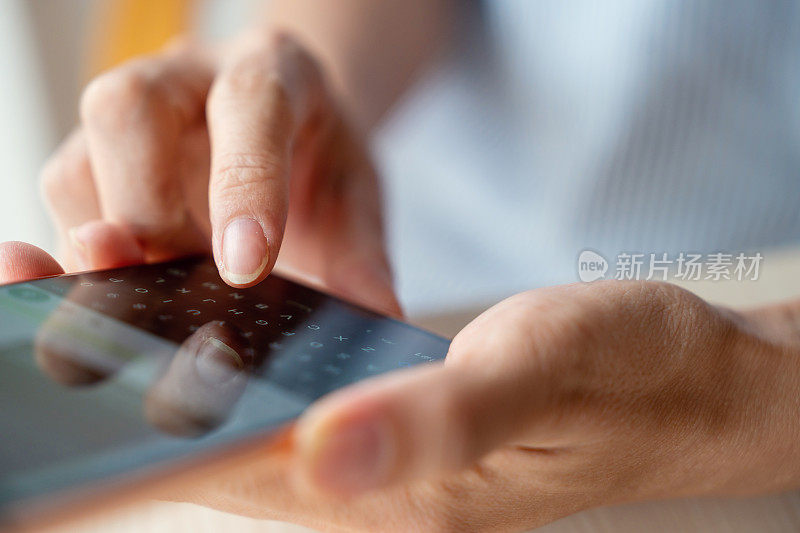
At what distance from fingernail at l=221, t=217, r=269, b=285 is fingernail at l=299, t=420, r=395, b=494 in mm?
139

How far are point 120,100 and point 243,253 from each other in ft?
0.60

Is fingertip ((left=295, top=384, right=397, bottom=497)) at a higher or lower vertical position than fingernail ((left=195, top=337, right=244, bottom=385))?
higher

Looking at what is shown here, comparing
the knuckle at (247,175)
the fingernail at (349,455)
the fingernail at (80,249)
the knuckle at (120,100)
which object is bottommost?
the fingernail at (80,249)

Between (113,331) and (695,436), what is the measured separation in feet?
0.69

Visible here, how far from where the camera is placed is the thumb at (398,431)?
158 millimetres

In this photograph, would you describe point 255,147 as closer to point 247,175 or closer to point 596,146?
point 247,175

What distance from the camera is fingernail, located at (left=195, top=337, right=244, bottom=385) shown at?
22 cm

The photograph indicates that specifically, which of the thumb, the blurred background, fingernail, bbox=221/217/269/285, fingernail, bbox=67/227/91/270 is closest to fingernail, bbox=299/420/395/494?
the thumb

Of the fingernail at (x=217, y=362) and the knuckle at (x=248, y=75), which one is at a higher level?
the knuckle at (x=248, y=75)

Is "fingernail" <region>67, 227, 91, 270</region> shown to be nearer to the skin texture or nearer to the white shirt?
the skin texture

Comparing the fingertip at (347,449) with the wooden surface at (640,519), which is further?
the wooden surface at (640,519)

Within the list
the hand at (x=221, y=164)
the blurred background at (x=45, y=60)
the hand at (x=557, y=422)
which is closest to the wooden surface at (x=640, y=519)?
the hand at (x=557, y=422)

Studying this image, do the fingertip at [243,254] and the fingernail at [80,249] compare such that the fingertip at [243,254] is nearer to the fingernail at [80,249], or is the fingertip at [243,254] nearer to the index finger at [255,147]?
the index finger at [255,147]
